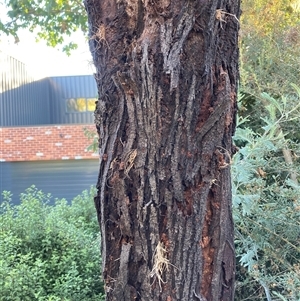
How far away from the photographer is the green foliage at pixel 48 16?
7.61 metres

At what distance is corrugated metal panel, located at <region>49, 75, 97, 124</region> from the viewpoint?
1922 centimetres

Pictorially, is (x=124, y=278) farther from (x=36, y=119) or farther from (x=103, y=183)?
(x=36, y=119)

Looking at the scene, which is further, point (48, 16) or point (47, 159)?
point (47, 159)

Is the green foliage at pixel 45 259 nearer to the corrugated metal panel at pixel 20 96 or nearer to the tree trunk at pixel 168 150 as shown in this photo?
the tree trunk at pixel 168 150

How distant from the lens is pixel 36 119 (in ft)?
58.4

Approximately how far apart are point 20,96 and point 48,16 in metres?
9.12

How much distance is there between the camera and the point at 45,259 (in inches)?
188

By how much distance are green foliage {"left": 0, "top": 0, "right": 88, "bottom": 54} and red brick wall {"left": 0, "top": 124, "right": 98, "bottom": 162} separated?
4.85 m

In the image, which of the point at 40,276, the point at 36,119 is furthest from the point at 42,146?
the point at 40,276

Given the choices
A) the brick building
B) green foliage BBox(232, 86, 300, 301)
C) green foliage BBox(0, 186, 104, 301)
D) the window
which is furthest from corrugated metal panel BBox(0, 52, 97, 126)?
green foliage BBox(232, 86, 300, 301)

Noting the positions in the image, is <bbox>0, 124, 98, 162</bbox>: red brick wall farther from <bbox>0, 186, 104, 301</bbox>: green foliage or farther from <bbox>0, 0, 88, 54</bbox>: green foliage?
<bbox>0, 186, 104, 301</bbox>: green foliage

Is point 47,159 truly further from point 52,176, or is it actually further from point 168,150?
point 168,150

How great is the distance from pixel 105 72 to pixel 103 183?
0.42 metres

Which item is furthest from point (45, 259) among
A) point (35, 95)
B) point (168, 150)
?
point (35, 95)
